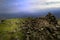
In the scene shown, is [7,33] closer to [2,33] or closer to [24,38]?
[2,33]

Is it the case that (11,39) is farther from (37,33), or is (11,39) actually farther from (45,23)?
(45,23)

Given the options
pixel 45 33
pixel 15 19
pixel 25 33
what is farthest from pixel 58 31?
pixel 15 19

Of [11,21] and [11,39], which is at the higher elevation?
[11,21]

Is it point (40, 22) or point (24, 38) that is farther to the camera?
point (40, 22)

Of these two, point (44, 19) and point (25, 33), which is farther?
point (44, 19)

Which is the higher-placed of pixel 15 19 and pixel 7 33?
pixel 15 19

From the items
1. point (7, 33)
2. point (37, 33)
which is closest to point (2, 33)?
point (7, 33)

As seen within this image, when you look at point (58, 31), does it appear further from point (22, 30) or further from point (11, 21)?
point (11, 21)

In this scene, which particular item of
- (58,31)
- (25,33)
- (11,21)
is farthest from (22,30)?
(58,31)
